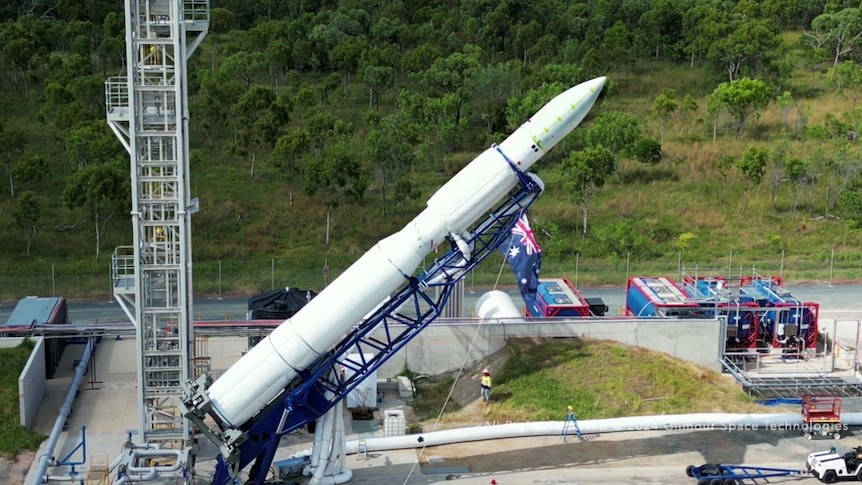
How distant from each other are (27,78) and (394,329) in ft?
145

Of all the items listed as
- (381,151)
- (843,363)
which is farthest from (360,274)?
(381,151)

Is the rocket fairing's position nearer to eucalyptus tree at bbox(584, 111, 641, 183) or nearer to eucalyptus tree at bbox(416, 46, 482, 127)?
eucalyptus tree at bbox(584, 111, 641, 183)

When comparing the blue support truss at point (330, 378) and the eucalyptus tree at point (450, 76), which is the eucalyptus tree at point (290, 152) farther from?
the blue support truss at point (330, 378)

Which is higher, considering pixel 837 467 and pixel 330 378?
pixel 330 378

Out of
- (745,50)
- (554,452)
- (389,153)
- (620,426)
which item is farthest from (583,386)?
(745,50)

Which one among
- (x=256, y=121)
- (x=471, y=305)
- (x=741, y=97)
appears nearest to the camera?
(x=471, y=305)

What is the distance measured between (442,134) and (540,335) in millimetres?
26703

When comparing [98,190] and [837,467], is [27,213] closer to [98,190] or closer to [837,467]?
[98,190]

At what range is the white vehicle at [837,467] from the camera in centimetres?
3120

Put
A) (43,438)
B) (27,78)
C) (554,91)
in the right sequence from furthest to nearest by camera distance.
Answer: (27,78) → (554,91) → (43,438)

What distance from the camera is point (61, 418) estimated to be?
33344 millimetres

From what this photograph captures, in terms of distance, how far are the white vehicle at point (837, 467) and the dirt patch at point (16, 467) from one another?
71.5 feet

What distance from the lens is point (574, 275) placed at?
51.2 m

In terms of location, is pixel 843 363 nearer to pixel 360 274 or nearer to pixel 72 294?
pixel 360 274
